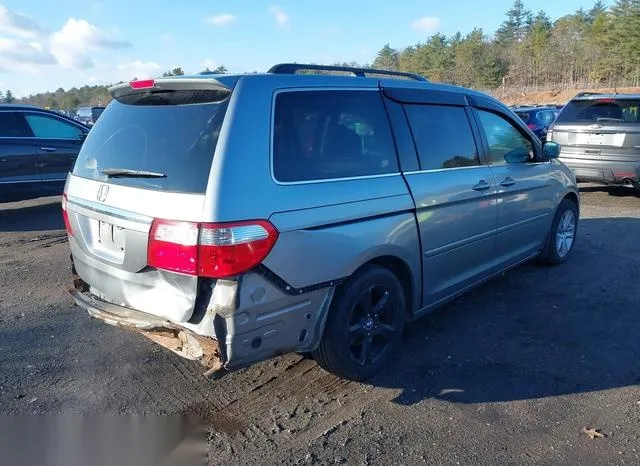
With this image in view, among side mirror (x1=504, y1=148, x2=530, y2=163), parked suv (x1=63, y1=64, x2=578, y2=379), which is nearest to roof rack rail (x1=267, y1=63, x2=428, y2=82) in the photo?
parked suv (x1=63, y1=64, x2=578, y2=379)

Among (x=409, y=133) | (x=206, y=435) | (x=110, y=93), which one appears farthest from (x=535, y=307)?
(x=110, y=93)

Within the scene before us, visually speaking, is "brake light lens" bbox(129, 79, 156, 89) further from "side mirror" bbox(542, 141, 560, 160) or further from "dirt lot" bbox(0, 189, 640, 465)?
"side mirror" bbox(542, 141, 560, 160)

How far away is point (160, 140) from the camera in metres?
3.04

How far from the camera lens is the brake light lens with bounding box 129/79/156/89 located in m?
3.19

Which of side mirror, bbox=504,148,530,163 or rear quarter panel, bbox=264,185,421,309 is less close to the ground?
side mirror, bbox=504,148,530,163

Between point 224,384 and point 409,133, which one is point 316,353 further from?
point 409,133

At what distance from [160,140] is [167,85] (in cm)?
34

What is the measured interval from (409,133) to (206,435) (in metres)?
2.37

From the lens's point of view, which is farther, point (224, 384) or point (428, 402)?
point (224, 384)

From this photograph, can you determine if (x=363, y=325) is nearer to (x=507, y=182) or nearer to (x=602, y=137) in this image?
(x=507, y=182)

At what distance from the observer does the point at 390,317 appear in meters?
3.64

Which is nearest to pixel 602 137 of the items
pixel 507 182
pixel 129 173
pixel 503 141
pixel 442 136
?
pixel 503 141

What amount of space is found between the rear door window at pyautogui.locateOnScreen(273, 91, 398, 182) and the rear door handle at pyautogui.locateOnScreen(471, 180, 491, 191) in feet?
3.17

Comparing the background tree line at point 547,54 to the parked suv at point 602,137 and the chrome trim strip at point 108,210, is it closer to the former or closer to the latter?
the parked suv at point 602,137
